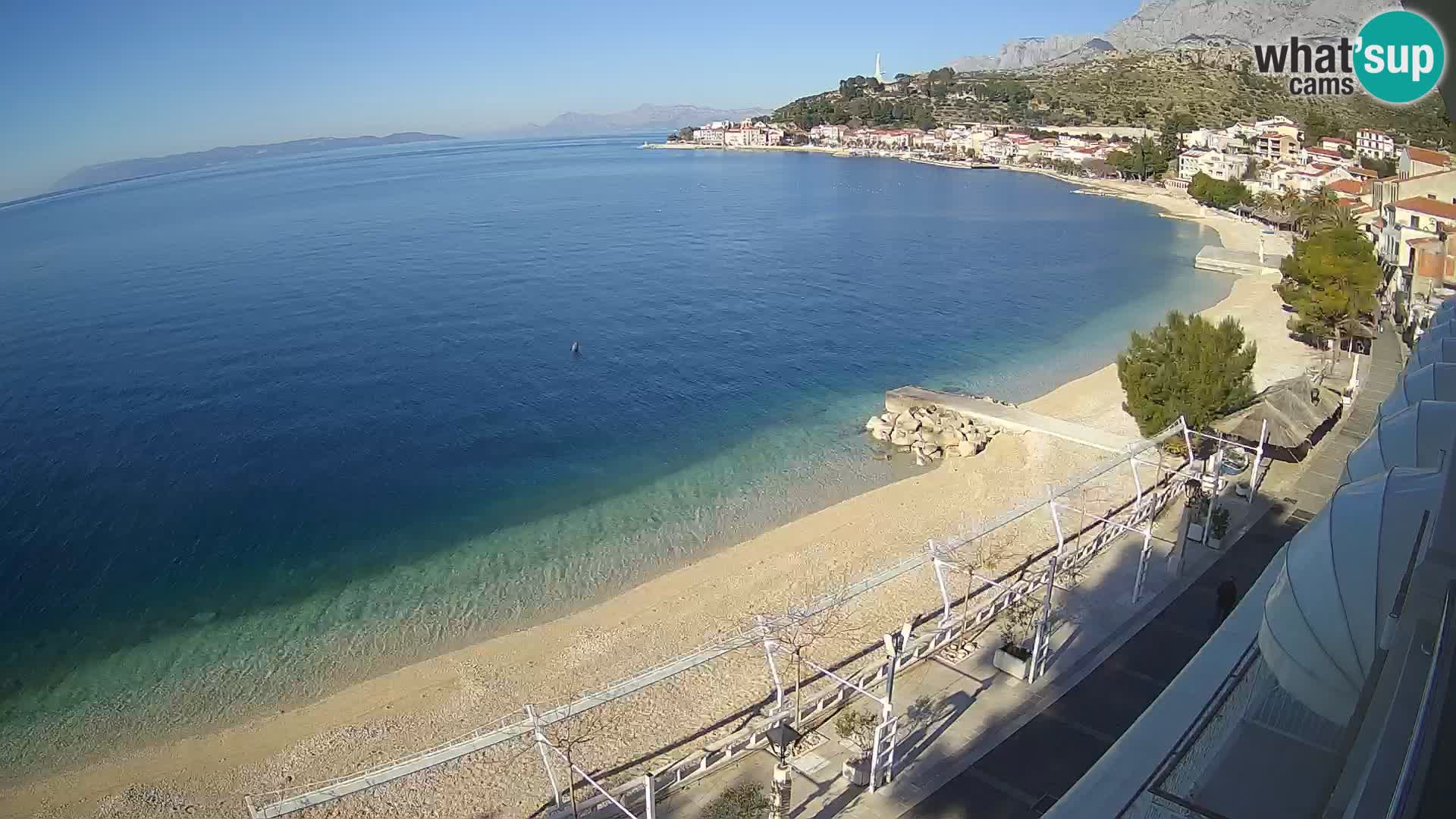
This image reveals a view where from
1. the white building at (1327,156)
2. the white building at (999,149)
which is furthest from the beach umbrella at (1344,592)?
the white building at (999,149)

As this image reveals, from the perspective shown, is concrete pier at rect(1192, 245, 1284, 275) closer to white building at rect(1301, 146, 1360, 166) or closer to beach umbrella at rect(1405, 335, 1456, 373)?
white building at rect(1301, 146, 1360, 166)

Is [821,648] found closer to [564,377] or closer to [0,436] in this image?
[564,377]

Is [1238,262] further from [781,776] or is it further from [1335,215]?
[781,776]

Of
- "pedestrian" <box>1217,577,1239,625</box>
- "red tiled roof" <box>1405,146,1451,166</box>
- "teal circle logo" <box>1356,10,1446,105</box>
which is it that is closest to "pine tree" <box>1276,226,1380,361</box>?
"teal circle logo" <box>1356,10,1446,105</box>

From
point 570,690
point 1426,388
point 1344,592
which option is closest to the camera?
point 1344,592

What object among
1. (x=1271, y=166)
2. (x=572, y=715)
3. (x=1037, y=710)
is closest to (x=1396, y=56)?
(x=1037, y=710)

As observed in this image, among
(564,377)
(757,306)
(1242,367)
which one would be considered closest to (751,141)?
(757,306)

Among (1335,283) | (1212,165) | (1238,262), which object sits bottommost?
(1238,262)
